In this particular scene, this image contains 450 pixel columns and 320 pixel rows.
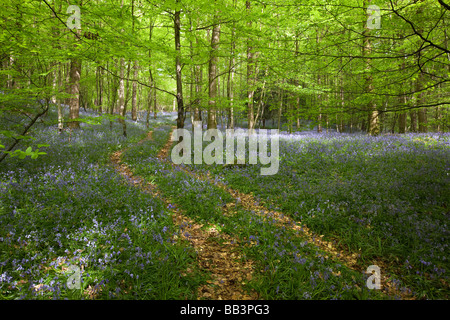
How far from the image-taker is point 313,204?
6.29 meters

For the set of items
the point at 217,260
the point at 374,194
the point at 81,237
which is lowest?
the point at 217,260

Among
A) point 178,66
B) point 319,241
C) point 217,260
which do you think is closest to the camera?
point 217,260

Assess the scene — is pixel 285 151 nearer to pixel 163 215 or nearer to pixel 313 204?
pixel 313 204

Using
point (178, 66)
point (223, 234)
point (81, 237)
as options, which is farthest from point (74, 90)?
point (223, 234)

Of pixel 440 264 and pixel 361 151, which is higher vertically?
pixel 361 151

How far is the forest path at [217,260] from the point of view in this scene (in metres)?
3.63

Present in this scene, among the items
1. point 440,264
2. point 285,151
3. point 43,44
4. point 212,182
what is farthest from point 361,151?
point 43,44

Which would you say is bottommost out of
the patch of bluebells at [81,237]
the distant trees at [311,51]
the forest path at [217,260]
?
the forest path at [217,260]

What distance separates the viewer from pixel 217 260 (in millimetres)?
4457

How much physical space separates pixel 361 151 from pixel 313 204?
17.4 ft

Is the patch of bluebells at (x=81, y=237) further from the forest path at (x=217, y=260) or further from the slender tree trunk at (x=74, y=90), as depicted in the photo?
the slender tree trunk at (x=74, y=90)

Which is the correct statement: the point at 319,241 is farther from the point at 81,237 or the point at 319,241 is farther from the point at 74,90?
the point at 74,90

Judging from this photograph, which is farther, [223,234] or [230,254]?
[223,234]

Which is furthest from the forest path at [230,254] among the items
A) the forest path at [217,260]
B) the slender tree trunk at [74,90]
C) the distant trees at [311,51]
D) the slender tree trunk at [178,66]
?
the slender tree trunk at [74,90]
